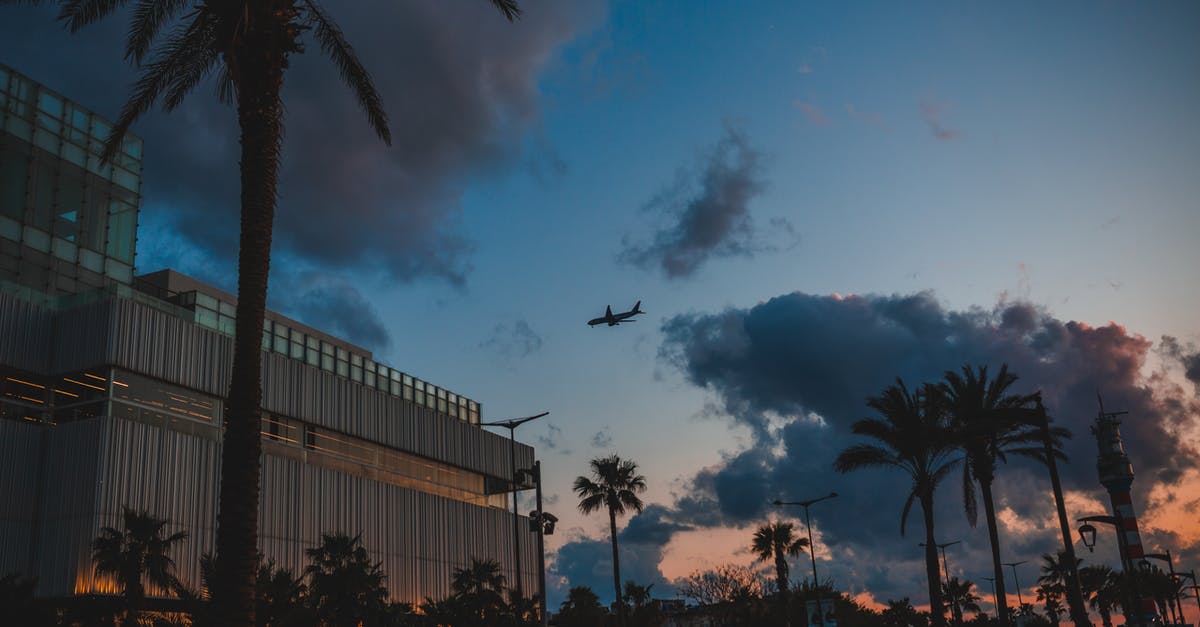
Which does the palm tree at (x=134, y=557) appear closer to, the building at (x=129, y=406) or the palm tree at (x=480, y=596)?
the building at (x=129, y=406)

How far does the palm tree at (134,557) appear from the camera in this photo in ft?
121

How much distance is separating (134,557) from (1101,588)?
9102 centimetres

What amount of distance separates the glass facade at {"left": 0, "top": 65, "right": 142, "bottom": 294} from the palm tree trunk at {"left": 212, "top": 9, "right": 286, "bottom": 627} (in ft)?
118

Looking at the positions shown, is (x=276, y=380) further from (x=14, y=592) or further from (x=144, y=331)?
(x=14, y=592)

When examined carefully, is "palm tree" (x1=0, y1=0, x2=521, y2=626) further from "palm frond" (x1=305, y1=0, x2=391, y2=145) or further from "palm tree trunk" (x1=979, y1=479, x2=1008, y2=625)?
"palm tree trunk" (x1=979, y1=479, x2=1008, y2=625)

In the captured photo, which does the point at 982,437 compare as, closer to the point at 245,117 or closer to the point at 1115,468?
the point at 245,117

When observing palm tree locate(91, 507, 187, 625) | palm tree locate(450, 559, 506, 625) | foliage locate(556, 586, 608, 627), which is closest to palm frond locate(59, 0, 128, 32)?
palm tree locate(91, 507, 187, 625)

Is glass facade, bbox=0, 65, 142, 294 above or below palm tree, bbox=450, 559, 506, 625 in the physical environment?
above

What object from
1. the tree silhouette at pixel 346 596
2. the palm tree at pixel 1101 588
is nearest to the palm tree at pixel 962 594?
the palm tree at pixel 1101 588

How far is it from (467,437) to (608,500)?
11437 mm

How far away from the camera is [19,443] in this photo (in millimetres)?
41156

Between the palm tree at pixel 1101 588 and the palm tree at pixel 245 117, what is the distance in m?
94.6

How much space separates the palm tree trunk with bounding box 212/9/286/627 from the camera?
1452 centimetres

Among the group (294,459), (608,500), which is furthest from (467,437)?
(294,459)
